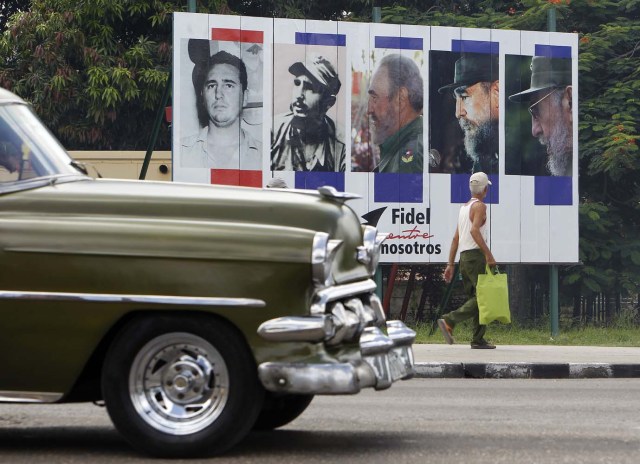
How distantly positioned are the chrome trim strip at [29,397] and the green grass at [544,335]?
9.94 m

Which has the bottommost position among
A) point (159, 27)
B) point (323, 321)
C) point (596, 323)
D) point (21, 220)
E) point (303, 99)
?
point (596, 323)

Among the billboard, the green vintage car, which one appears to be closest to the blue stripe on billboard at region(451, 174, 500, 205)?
the billboard

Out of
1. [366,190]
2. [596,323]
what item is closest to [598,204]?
[596,323]

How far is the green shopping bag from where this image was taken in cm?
1401

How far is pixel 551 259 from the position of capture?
64.5 ft

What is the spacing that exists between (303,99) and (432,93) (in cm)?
181

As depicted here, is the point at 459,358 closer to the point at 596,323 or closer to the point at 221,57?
the point at 221,57

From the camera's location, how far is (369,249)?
7.64 metres

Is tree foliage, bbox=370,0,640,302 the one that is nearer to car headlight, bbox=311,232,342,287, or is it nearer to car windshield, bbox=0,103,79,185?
car windshield, bbox=0,103,79,185

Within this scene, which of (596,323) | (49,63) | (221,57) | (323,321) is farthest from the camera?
(49,63)

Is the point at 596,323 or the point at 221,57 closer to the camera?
the point at 221,57

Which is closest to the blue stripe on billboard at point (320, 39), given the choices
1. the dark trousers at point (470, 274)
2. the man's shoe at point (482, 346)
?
the dark trousers at point (470, 274)

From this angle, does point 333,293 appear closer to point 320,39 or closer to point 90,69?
point 320,39

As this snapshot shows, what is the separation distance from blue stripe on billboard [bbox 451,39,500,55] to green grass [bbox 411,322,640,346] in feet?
12.4
